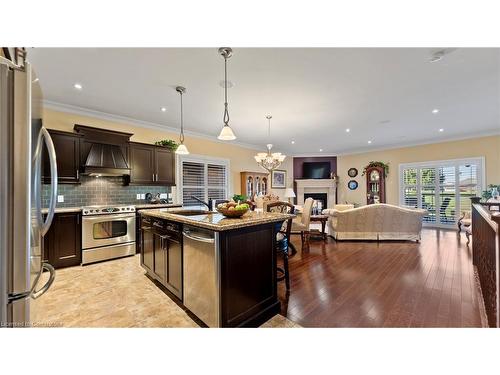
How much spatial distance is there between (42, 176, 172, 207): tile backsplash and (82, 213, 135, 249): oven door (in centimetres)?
66

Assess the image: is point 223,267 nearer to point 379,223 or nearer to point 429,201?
point 379,223

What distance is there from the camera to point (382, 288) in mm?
2506

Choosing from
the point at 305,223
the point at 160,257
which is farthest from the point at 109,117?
the point at 305,223

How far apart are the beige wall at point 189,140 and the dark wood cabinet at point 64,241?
5.37 ft

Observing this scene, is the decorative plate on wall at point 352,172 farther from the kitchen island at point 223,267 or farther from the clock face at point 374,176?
the kitchen island at point 223,267

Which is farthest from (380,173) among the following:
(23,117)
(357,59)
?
(23,117)

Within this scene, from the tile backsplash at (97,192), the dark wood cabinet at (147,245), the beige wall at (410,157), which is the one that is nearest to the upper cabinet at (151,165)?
the tile backsplash at (97,192)

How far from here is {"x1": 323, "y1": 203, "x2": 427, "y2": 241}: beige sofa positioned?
4609mm

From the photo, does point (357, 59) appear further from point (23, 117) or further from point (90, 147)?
point (90, 147)

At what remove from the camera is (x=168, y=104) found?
366 cm

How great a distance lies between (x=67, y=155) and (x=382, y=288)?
197 inches

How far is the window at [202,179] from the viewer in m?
5.25
